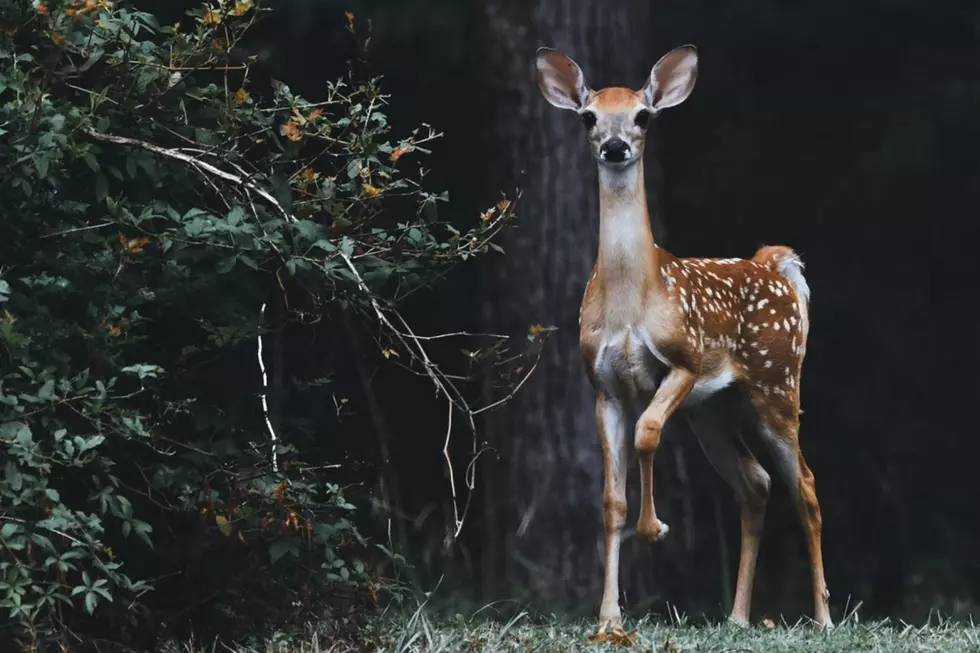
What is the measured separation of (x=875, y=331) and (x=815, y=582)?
3884mm

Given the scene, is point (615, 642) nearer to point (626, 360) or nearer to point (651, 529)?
point (651, 529)

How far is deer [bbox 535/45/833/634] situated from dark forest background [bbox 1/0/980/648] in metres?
1.46

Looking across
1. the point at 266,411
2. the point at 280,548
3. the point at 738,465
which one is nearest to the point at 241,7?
the point at 266,411

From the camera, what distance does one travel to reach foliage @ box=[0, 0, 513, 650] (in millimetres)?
6055

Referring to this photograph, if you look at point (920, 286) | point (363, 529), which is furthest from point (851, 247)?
point (363, 529)

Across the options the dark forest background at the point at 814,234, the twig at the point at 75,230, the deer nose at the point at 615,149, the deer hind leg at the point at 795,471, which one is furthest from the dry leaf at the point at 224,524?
the dark forest background at the point at 814,234

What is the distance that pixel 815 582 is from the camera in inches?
305

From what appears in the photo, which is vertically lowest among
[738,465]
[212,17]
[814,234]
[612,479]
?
[738,465]

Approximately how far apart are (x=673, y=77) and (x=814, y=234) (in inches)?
162

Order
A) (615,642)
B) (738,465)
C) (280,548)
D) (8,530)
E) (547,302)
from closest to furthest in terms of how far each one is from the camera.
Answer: (8,530), (280,548), (615,642), (738,465), (547,302)

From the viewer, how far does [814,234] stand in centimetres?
1123

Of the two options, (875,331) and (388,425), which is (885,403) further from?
(388,425)

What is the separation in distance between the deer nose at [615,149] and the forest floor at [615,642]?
166cm

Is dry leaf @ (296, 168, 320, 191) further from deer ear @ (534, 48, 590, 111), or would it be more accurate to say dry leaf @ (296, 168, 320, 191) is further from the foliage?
deer ear @ (534, 48, 590, 111)
